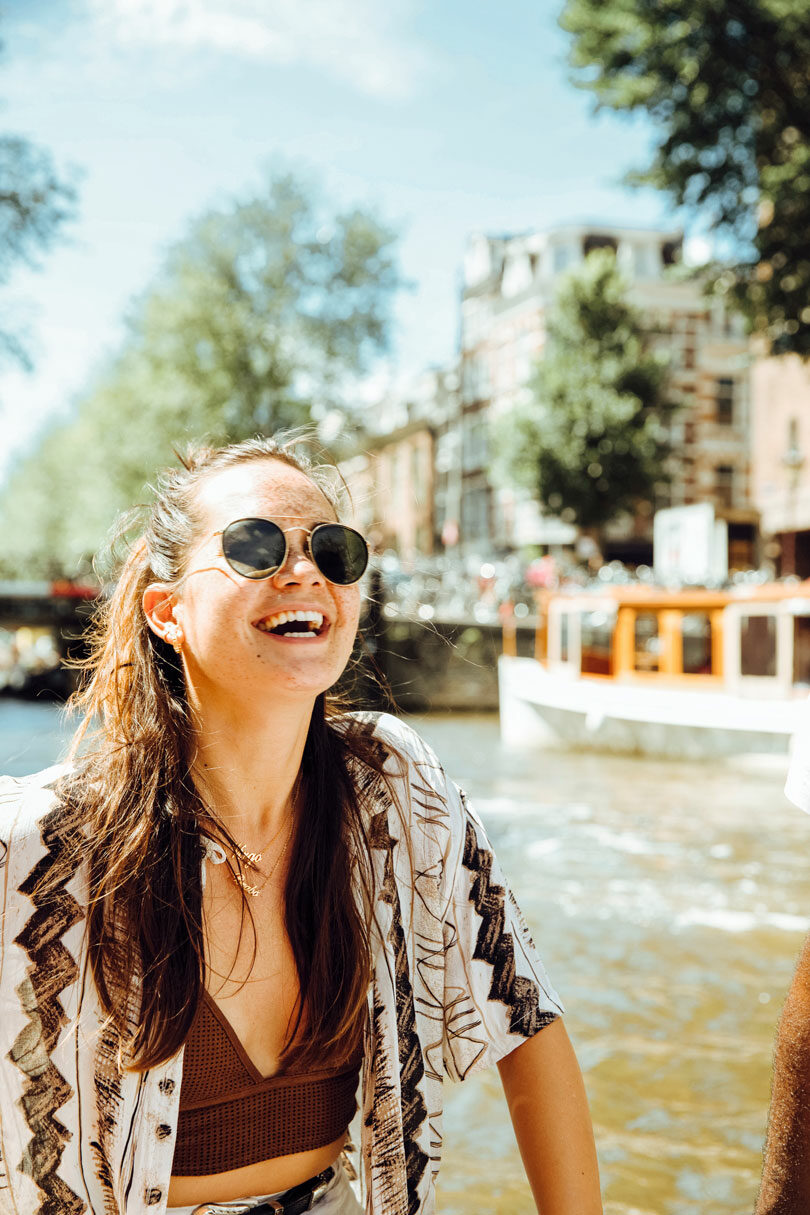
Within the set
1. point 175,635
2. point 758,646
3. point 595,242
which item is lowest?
point 758,646

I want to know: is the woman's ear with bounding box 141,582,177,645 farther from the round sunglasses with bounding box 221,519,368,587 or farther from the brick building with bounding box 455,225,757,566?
the brick building with bounding box 455,225,757,566

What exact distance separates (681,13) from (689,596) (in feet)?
23.4

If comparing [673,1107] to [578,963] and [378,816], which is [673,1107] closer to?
[578,963]

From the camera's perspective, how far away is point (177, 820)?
1.53m

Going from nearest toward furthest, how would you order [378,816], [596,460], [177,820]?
[177,820] < [378,816] < [596,460]

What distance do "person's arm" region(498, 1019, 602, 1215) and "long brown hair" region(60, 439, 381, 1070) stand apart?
0.24m

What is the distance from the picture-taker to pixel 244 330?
88.2ft

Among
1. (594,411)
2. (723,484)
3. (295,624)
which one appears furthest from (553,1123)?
(723,484)

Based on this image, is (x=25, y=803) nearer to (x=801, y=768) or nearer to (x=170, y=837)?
(x=170, y=837)

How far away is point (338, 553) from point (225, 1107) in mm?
744

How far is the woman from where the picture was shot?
55.6 inches

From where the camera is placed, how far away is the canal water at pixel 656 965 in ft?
12.3

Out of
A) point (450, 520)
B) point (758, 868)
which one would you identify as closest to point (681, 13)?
point (758, 868)

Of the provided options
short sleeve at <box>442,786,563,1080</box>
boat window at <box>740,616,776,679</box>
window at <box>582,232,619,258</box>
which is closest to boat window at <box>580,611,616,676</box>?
boat window at <box>740,616,776,679</box>
